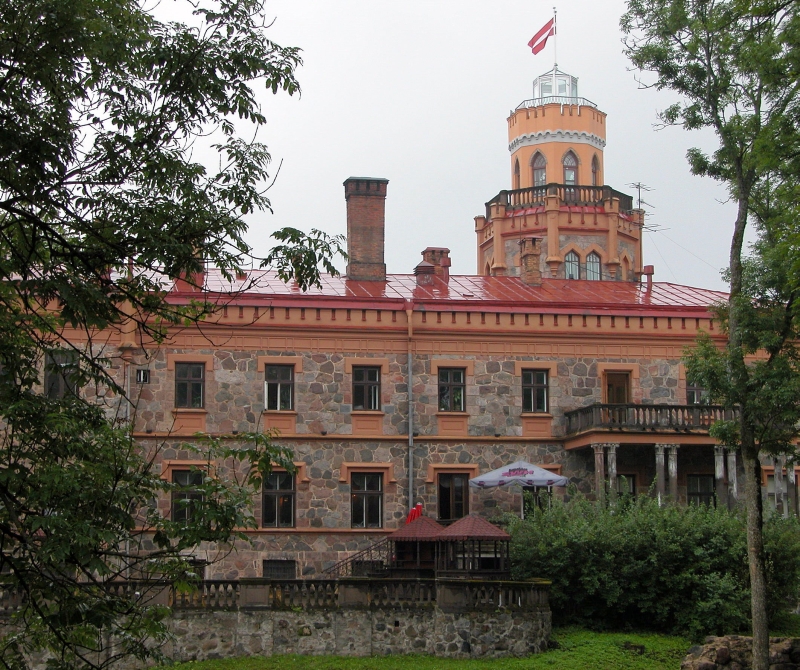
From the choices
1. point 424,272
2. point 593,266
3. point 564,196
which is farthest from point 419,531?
point 564,196

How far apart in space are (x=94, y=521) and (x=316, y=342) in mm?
21172

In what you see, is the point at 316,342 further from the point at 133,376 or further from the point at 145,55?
the point at 145,55

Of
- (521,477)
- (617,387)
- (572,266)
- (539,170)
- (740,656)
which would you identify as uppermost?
(539,170)

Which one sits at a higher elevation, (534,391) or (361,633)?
(534,391)

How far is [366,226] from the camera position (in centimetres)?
3484

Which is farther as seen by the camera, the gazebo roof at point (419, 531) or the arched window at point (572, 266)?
the arched window at point (572, 266)

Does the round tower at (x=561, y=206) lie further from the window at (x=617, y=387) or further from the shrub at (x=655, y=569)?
the shrub at (x=655, y=569)

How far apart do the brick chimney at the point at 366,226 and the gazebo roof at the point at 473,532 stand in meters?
11.3

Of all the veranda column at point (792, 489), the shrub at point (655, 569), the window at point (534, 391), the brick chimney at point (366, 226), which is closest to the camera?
the shrub at point (655, 569)

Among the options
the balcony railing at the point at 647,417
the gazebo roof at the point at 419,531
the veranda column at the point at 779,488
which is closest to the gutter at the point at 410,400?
the gazebo roof at the point at 419,531

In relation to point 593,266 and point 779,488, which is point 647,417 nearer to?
point 779,488

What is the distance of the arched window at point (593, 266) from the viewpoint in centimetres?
4697

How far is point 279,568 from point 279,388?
4.55m

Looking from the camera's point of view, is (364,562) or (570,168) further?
(570,168)
